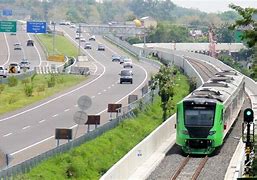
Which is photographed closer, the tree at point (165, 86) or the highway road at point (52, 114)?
the highway road at point (52, 114)

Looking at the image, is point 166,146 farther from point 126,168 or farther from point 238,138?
point 126,168

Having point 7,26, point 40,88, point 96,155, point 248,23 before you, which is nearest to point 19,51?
point 7,26

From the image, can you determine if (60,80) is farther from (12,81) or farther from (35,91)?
(35,91)

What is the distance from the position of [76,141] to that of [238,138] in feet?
30.7

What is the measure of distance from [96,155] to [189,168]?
4.95 m

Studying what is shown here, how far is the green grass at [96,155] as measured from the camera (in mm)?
31469

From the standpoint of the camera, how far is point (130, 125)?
46.2m

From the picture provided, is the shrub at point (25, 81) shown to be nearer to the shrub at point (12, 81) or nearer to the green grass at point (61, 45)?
the shrub at point (12, 81)

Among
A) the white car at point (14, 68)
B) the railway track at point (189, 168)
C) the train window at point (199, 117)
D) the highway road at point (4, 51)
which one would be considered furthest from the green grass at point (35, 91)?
the highway road at point (4, 51)

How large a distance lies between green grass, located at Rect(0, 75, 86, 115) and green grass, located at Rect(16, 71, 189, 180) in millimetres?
9843

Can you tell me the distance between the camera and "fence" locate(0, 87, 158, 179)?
2731cm

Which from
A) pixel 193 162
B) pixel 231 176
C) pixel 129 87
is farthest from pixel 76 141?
pixel 129 87

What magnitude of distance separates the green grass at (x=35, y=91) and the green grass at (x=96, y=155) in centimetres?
984

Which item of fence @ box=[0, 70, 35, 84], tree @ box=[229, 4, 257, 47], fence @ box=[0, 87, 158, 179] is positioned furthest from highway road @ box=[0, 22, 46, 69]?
tree @ box=[229, 4, 257, 47]
